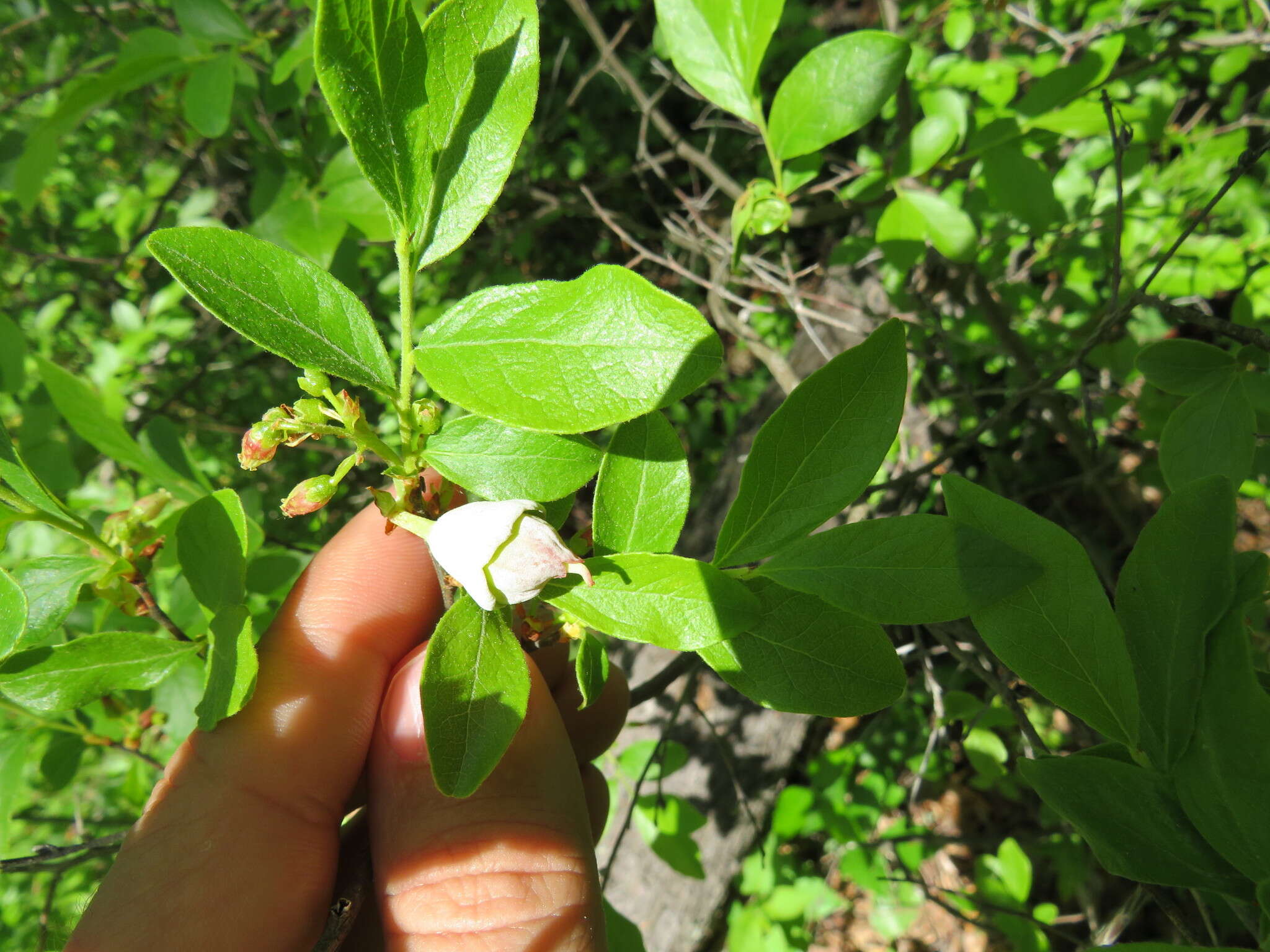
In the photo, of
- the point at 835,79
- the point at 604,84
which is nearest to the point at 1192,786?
the point at 835,79

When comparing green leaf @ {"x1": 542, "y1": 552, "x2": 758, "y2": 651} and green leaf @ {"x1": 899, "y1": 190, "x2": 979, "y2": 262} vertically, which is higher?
green leaf @ {"x1": 899, "y1": 190, "x2": 979, "y2": 262}

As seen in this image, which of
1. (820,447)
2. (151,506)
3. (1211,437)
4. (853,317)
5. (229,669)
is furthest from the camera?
(853,317)

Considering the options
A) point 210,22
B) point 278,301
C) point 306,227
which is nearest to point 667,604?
point 278,301

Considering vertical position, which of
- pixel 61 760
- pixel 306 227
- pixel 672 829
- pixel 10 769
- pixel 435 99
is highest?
pixel 435 99

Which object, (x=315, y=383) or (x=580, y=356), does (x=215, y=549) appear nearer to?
(x=315, y=383)

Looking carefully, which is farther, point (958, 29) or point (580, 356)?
point (958, 29)

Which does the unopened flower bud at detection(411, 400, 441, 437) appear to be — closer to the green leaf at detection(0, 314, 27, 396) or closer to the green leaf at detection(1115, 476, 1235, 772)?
the green leaf at detection(1115, 476, 1235, 772)

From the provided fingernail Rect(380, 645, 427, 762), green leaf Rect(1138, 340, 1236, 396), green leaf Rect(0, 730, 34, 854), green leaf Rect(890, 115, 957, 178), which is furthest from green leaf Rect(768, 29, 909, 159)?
green leaf Rect(0, 730, 34, 854)

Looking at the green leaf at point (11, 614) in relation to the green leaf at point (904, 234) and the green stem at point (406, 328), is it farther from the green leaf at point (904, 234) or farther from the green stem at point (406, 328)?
the green leaf at point (904, 234)
